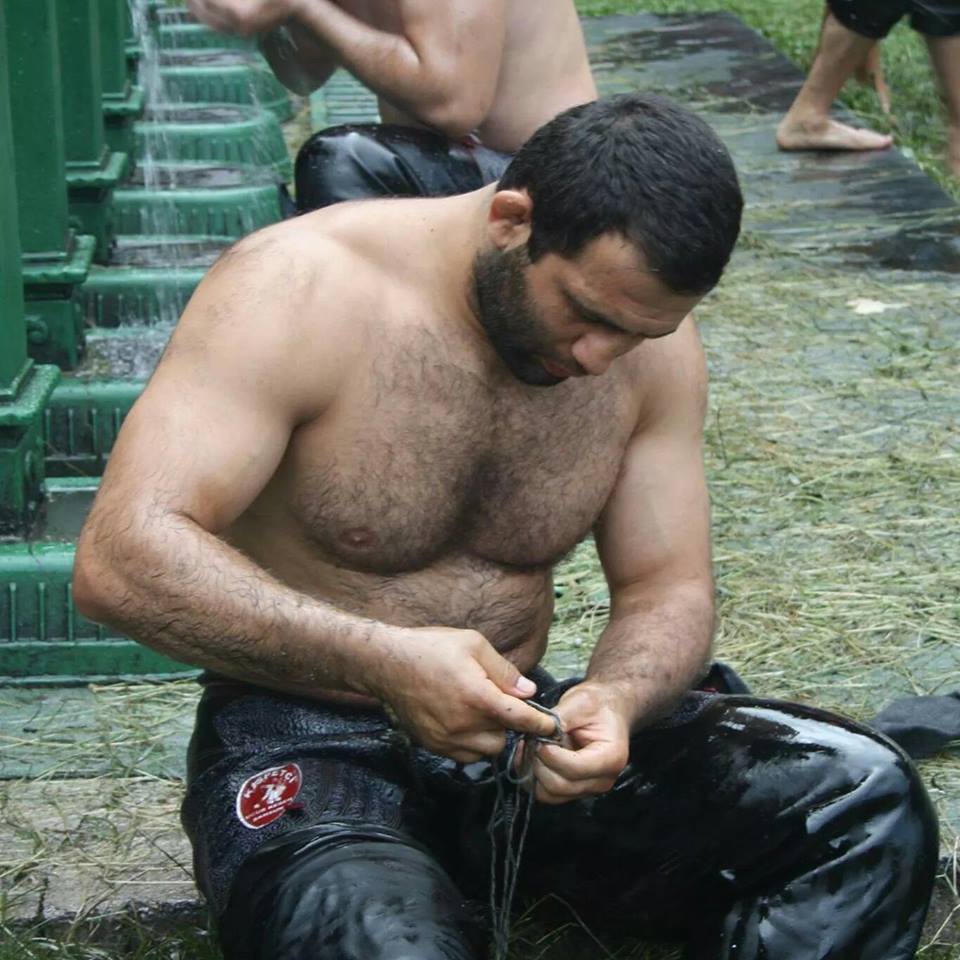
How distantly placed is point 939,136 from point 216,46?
397cm

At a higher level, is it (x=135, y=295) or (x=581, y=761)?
(x=581, y=761)

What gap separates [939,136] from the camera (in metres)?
10.1

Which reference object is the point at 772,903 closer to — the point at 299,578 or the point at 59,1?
the point at 299,578

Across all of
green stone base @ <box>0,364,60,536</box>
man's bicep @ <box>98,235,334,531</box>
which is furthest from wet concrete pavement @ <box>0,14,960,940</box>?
man's bicep @ <box>98,235,334,531</box>

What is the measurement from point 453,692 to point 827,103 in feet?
23.4

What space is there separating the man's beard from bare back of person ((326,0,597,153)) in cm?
202

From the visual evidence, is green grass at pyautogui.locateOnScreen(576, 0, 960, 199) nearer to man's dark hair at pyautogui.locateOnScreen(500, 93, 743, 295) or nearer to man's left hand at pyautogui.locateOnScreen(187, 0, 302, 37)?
man's left hand at pyautogui.locateOnScreen(187, 0, 302, 37)

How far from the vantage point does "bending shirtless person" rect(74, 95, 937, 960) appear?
8.63ft

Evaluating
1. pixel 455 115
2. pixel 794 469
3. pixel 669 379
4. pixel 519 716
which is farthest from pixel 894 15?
pixel 519 716

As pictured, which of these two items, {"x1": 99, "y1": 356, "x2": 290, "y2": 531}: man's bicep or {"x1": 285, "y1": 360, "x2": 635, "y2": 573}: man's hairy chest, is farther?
{"x1": 285, "y1": 360, "x2": 635, "y2": 573}: man's hairy chest

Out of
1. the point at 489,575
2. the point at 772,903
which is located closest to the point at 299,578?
the point at 489,575

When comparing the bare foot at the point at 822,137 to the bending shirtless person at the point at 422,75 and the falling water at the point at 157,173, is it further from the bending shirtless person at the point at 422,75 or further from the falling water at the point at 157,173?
the bending shirtless person at the point at 422,75

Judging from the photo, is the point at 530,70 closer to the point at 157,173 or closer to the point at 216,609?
the point at 216,609

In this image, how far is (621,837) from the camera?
9.68 feet
